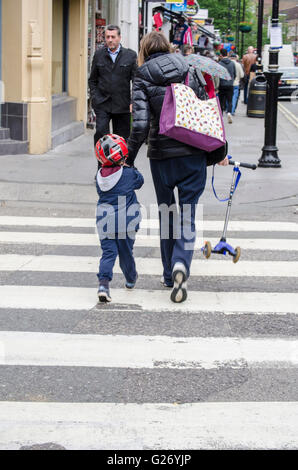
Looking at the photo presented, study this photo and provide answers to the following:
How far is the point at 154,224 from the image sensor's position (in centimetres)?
962

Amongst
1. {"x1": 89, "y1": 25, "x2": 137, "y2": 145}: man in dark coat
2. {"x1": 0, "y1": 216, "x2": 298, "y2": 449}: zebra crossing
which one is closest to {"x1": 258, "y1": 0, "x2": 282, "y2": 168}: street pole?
{"x1": 89, "y1": 25, "x2": 137, "y2": 145}: man in dark coat

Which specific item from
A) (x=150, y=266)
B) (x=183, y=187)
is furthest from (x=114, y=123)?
(x=183, y=187)

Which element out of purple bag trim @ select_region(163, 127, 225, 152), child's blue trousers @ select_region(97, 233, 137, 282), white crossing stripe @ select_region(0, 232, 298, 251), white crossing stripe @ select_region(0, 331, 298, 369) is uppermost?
purple bag trim @ select_region(163, 127, 225, 152)

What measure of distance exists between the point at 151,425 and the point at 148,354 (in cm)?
108

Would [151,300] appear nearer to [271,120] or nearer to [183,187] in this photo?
[183,187]

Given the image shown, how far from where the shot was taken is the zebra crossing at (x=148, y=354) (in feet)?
13.3

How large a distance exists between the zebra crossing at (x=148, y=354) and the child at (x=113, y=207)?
292mm

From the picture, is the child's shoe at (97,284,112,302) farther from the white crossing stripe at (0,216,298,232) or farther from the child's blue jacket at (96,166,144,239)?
the white crossing stripe at (0,216,298,232)

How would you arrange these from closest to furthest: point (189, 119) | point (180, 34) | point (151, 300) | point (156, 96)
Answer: point (189, 119) → point (156, 96) → point (151, 300) → point (180, 34)

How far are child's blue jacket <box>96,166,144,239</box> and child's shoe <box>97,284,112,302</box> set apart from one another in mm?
358

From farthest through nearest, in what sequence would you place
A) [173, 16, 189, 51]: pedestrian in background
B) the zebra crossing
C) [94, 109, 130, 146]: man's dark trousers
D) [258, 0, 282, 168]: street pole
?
[173, 16, 189, 51]: pedestrian in background
[258, 0, 282, 168]: street pole
[94, 109, 130, 146]: man's dark trousers
the zebra crossing

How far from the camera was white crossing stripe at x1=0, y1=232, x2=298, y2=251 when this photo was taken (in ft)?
27.6

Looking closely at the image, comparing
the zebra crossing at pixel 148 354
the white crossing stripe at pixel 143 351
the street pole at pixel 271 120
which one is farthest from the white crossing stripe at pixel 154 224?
the street pole at pixel 271 120

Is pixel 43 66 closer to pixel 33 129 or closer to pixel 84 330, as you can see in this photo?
pixel 33 129
